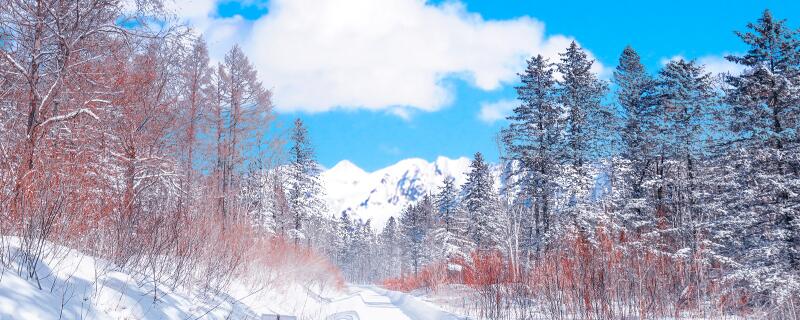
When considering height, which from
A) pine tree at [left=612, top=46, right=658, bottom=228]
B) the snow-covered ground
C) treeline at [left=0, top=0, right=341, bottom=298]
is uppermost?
pine tree at [left=612, top=46, right=658, bottom=228]

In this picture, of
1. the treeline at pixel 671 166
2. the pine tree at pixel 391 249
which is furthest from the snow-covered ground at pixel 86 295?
the pine tree at pixel 391 249

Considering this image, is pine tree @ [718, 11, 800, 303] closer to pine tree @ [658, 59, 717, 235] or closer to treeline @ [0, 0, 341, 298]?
pine tree @ [658, 59, 717, 235]

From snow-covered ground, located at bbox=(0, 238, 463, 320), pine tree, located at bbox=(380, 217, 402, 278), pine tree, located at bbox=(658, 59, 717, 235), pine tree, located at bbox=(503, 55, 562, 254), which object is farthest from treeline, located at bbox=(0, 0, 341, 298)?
pine tree, located at bbox=(380, 217, 402, 278)

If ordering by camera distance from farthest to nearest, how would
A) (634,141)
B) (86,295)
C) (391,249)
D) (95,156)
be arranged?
(391,249) < (634,141) < (95,156) < (86,295)

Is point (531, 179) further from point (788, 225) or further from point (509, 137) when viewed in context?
point (788, 225)

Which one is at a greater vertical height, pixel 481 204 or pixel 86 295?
pixel 481 204

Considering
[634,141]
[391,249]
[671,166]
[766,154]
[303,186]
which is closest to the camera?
[766,154]

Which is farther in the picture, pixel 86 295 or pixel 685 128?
pixel 685 128

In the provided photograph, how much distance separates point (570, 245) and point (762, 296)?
12913 mm

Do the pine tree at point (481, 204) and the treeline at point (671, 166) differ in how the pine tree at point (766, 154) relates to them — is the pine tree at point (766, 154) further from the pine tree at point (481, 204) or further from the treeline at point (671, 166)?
the pine tree at point (481, 204)

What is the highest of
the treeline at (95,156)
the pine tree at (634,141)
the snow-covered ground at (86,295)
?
the pine tree at (634,141)

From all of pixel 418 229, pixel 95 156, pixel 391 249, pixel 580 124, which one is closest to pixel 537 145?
pixel 580 124

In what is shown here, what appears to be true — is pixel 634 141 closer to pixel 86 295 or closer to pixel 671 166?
pixel 671 166

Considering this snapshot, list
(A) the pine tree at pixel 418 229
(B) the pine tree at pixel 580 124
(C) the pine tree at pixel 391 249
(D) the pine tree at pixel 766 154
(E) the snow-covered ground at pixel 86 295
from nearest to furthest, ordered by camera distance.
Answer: (E) the snow-covered ground at pixel 86 295, (D) the pine tree at pixel 766 154, (B) the pine tree at pixel 580 124, (A) the pine tree at pixel 418 229, (C) the pine tree at pixel 391 249
